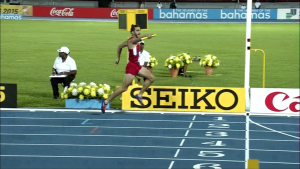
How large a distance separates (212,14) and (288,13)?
605 centimetres

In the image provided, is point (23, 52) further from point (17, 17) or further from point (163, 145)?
point (17, 17)

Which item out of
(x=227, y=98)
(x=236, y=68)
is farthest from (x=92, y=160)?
(x=236, y=68)

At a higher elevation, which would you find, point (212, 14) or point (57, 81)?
point (212, 14)

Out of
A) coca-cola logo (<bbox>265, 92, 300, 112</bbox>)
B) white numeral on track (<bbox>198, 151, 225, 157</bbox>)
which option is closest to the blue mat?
white numeral on track (<bbox>198, 151, 225, 157</bbox>)

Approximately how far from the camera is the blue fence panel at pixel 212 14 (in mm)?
51103

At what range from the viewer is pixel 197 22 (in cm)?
5025

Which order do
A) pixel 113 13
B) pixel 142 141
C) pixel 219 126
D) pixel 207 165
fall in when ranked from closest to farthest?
pixel 207 165, pixel 142 141, pixel 219 126, pixel 113 13

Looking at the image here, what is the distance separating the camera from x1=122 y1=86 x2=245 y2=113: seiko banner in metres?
13.3

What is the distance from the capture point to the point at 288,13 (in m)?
50.7

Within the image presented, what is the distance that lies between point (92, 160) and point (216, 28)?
34290 millimetres

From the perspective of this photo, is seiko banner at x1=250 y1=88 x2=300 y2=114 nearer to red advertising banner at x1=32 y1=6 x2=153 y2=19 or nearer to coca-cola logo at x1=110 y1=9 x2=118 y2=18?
coca-cola logo at x1=110 y1=9 x2=118 y2=18

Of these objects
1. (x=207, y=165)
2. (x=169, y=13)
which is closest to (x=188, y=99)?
(x=207, y=165)

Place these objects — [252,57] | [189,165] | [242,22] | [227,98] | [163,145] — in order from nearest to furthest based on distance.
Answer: [189,165] < [163,145] < [227,98] < [252,57] < [242,22]

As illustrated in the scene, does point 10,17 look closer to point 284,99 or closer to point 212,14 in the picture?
point 212,14
